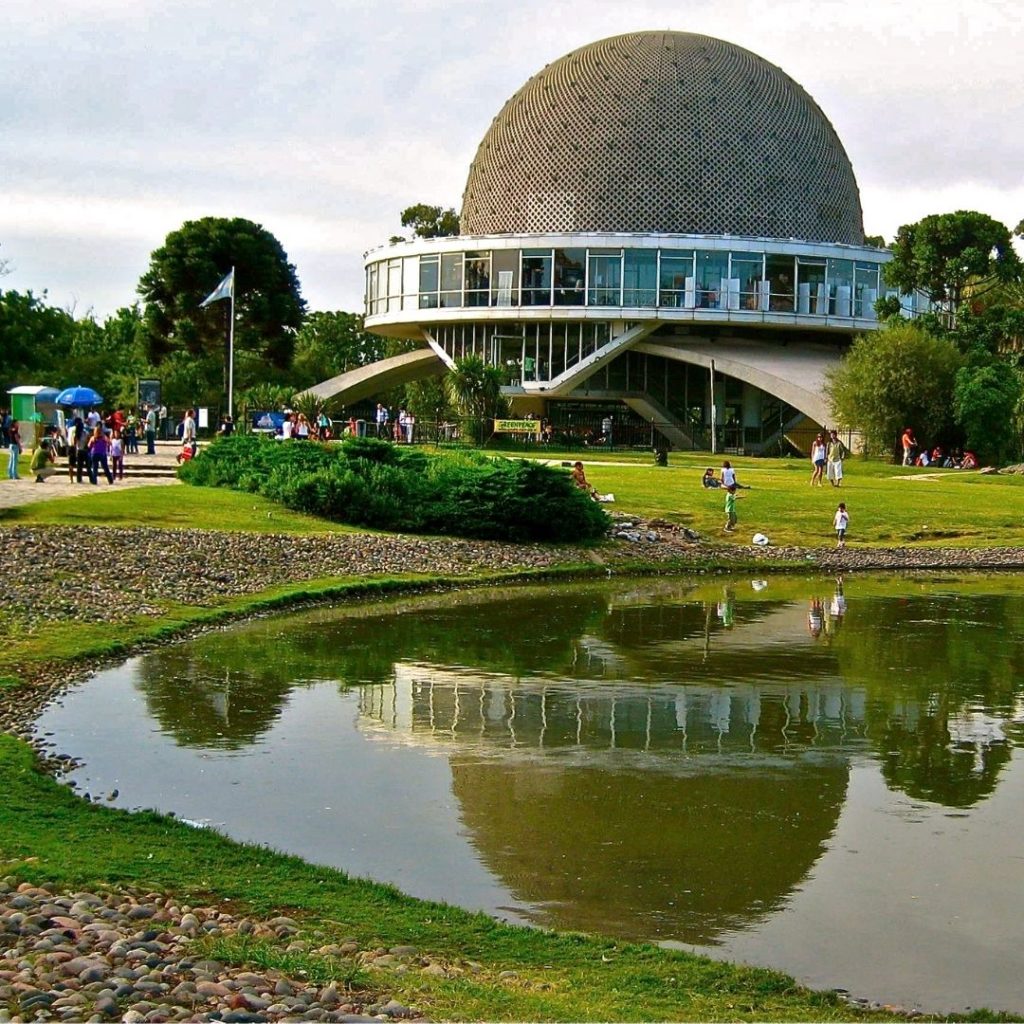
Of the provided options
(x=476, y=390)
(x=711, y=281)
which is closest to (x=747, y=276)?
(x=711, y=281)

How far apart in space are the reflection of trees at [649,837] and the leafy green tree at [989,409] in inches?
1312

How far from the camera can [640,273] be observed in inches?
2231

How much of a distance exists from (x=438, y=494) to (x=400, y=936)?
19.3 meters

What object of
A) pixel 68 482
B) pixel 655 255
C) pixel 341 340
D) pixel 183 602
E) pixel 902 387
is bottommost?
pixel 183 602

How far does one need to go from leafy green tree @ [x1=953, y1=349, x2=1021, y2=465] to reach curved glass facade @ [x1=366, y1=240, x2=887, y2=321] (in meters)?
13.9

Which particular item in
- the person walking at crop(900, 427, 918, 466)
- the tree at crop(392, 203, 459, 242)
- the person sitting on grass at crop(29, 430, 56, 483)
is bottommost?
the person sitting on grass at crop(29, 430, 56, 483)

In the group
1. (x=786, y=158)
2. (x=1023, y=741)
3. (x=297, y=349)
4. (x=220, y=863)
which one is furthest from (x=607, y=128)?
(x=220, y=863)

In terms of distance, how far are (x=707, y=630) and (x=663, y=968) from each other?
1139cm

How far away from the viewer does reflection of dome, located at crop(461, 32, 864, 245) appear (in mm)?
59125

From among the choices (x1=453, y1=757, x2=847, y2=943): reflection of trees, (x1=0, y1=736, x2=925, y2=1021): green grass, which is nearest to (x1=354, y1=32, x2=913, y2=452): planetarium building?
(x1=453, y1=757, x2=847, y2=943): reflection of trees

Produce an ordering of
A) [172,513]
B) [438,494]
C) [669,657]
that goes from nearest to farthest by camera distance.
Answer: [669,657]
[172,513]
[438,494]

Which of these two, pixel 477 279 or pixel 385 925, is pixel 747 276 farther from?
pixel 385 925

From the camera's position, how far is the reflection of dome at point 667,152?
59.1m

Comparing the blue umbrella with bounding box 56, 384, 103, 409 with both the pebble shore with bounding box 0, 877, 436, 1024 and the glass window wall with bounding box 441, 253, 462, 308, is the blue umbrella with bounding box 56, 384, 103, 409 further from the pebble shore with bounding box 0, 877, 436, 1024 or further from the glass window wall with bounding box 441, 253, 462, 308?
the pebble shore with bounding box 0, 877, 436, 1024
